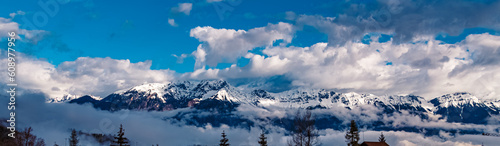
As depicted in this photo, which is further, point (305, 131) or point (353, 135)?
point (353, 135)

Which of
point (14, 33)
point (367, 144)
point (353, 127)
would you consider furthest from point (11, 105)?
point (367, 144)

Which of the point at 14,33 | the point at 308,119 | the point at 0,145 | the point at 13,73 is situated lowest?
the point at 0,145

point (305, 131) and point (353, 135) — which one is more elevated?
point (305, 131)

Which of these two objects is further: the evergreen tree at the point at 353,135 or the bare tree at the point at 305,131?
the evergreen tree at the point at 353,135

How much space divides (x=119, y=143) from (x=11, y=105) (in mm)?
21036

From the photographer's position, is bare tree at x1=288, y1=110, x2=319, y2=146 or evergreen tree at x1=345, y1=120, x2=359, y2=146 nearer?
Answer: bare tree at x1=288, y1=110, x2=319, y2=146

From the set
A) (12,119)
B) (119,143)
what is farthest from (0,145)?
(119,143)

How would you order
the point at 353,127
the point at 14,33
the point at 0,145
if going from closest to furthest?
1. the point at 14,33
2. the point at 353,127
3. the point at 0,145

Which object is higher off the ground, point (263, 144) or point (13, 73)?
point (13, 73)

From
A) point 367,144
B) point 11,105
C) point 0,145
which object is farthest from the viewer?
point 0,145

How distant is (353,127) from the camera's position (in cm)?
8881

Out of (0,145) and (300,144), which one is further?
(0,145)

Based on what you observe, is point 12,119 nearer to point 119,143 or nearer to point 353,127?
point 119,143

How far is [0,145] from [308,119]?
131 metres
